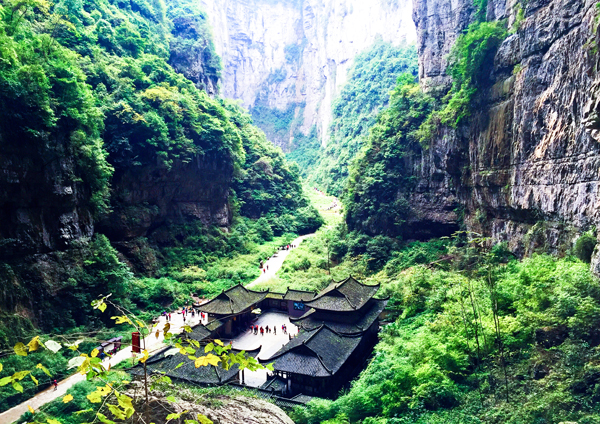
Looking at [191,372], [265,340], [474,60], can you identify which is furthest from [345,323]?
[474,60]

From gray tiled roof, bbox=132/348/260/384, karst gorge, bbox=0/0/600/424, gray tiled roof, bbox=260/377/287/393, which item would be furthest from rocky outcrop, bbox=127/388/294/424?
gray tiled roof, bbox=260/377/287/393

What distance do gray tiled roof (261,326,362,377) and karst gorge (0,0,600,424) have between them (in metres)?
0.11

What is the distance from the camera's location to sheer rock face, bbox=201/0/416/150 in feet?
304

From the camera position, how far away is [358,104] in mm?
77688

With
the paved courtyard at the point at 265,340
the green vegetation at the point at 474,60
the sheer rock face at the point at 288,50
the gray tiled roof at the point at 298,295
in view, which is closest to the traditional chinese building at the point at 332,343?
the paved courtyard at the point at 265,340

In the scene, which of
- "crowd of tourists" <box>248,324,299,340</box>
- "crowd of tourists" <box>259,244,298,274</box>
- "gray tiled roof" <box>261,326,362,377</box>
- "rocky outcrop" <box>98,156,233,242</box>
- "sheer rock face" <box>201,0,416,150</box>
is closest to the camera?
"gray tiled roof" <box>261,326,362,377</box>

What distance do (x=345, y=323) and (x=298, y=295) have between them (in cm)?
720

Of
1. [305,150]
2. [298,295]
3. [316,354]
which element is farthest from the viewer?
[305,150]

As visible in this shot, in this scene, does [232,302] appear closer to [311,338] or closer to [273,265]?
[311,338]

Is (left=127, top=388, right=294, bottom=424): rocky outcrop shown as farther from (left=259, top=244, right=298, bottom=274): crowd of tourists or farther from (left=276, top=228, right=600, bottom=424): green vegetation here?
(left=259, top=244, right=298, bottom=274): crowd of tourists

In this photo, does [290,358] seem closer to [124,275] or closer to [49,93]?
[124,275]

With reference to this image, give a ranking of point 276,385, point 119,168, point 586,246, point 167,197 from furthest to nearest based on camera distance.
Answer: point 167,197, point 119,168, point 276,385, point 586,246

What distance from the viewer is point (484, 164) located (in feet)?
78.6

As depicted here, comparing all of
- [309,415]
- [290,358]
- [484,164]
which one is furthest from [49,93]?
[484,164]
